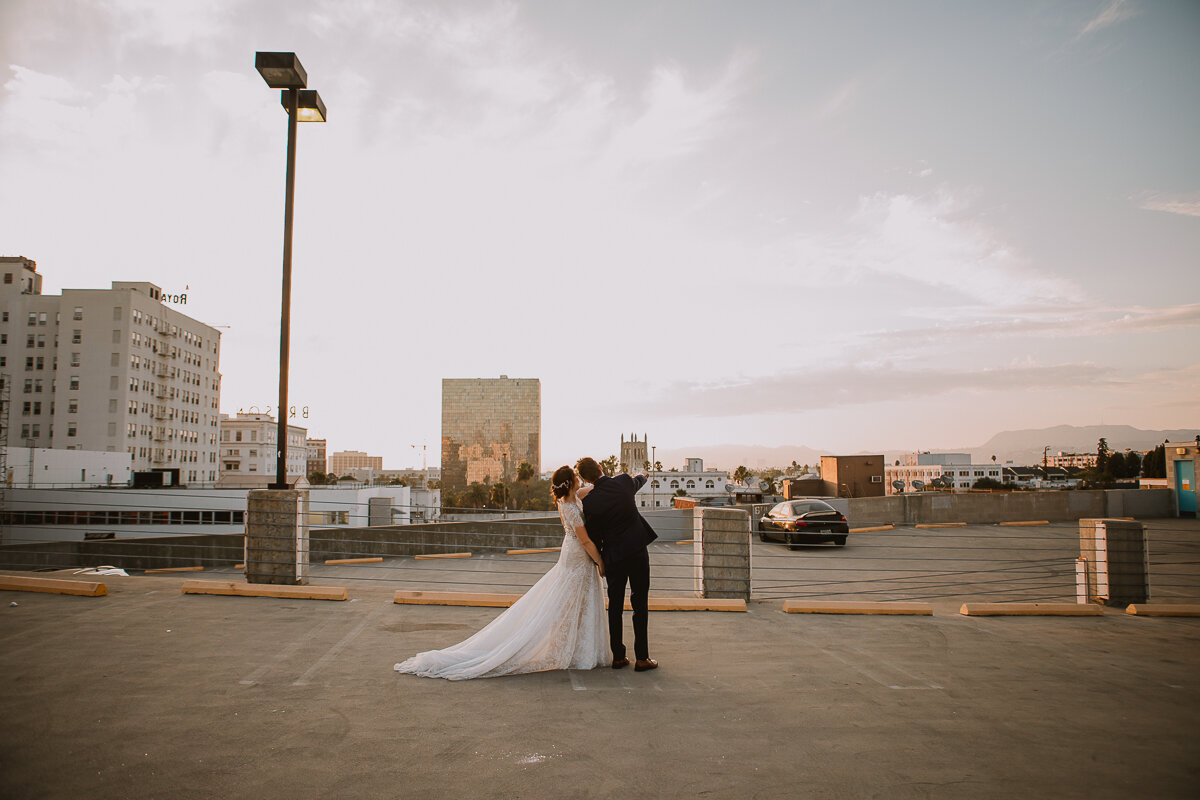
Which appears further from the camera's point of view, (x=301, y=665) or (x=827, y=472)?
(x=827, y=472)

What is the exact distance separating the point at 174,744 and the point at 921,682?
5.21 meters

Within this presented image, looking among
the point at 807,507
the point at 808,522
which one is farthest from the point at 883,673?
the point at 807,507

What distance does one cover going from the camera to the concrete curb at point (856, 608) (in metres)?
8.32

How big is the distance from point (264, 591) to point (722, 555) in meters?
5.87

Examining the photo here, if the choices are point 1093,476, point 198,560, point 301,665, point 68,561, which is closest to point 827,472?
point 198,560

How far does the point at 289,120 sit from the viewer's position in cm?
999

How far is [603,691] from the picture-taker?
207 inches

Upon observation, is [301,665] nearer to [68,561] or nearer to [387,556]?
[387,556]

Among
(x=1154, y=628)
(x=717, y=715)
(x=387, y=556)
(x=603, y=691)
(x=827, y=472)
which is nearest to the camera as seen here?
(x=717, y=715)

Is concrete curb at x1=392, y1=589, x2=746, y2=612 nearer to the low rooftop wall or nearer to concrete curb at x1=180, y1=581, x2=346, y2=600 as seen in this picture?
concrete curb at x1=180, y1=581, x2=346, y2=600

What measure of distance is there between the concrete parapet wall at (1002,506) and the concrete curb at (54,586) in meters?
23.7

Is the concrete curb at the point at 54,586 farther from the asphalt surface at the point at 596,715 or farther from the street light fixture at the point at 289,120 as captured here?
the street light fixture at the point at 289,120

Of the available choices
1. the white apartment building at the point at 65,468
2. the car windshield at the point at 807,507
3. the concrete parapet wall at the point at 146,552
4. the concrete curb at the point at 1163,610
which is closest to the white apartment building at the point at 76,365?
the white apartment building at the point at 65,468

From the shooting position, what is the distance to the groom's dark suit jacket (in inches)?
240
